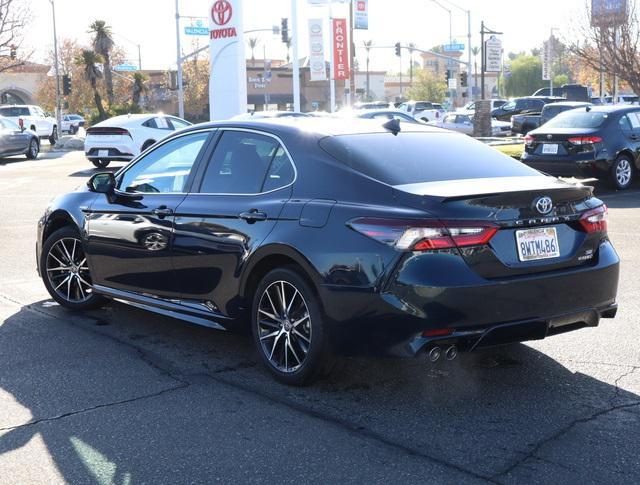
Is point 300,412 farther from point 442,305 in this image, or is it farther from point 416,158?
point 416,158

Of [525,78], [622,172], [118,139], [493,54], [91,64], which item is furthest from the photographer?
[525,78]

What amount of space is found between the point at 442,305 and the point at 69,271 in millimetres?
3842

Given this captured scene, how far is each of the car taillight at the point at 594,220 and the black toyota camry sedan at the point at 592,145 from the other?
1067 cm

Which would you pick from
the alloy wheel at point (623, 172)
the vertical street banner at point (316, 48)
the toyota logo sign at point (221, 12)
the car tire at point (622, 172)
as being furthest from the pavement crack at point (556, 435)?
the vertical street banner at point (316, 48)

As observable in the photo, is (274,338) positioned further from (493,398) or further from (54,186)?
(54,186)

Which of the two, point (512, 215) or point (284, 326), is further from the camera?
point (284, 326)

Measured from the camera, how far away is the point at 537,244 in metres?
4.73

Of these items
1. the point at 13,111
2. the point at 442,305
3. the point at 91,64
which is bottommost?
the point at 442,305

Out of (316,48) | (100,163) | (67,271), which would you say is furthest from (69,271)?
(316,48)

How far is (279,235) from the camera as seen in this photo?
503 centimetres

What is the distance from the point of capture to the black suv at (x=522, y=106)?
4420 cm

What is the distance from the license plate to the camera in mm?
4660

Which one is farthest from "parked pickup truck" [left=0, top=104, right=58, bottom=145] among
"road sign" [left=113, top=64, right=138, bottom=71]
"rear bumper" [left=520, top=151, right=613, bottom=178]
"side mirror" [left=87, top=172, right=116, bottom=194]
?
"road sign" [left=113, top=64, right=138, bottom=71]

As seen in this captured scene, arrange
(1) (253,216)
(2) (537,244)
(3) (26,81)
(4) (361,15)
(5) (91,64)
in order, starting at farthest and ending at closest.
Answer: (3) (26,81)
(5) (91,64)
(4) (361,15)
(1) (253,216)
(2) (537,244)
